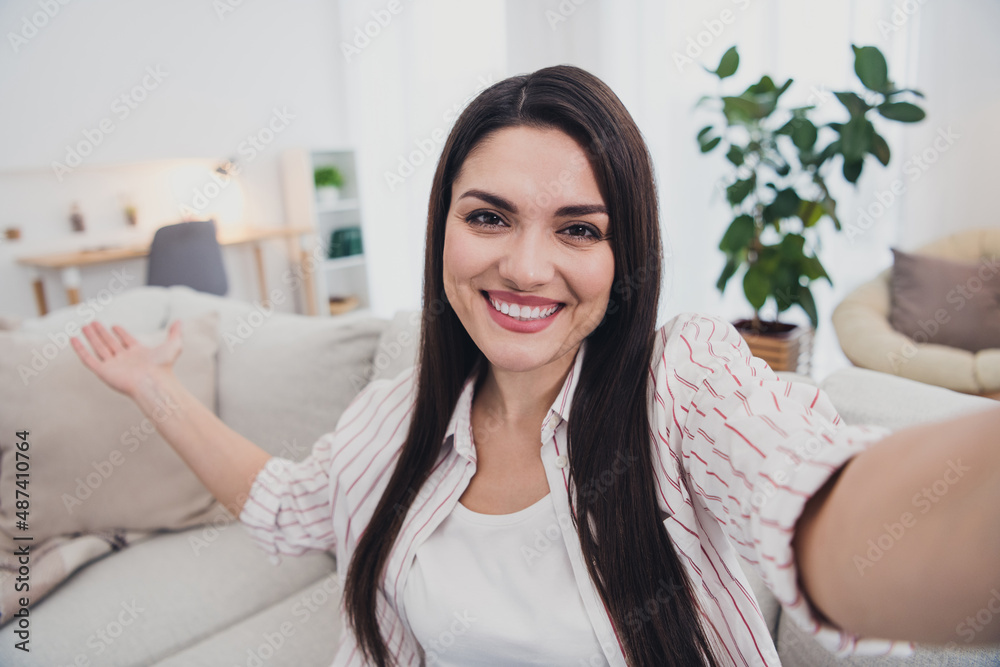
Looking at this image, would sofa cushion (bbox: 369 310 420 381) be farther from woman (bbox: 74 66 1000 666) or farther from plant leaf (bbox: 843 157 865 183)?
plant leaf (bbox: 843 157 865 183)

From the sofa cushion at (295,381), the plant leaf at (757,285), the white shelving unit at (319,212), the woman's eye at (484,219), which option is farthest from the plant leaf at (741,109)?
the white shelving unit at (319,212)

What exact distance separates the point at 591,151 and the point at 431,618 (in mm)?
632

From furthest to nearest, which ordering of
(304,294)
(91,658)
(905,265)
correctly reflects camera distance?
(304,294)
(905,265)
(91,658)

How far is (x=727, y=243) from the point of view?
7.41ft

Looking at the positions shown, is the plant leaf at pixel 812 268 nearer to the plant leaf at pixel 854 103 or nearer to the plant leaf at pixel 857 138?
the plant leaf at pixel 857 138

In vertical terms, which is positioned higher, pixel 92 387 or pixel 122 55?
pixel 122 55

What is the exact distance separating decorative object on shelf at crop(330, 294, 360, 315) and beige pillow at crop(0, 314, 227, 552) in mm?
3373

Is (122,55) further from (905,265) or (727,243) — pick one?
(905,265)

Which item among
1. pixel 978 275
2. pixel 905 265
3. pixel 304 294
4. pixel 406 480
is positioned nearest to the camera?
pixel 406 480

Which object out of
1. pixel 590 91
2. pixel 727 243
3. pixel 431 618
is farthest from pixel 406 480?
pixel 727 243

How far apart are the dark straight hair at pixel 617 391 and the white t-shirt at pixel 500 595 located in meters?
0.05

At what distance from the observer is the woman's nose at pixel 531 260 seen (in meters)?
0.77

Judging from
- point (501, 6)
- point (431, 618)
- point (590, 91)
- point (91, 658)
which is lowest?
point (91, 658)

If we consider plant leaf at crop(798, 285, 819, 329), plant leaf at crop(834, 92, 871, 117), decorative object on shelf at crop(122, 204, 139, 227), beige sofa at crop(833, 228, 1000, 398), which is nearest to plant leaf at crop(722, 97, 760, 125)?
plant leaf at crop(834, 92, 871, 117)
